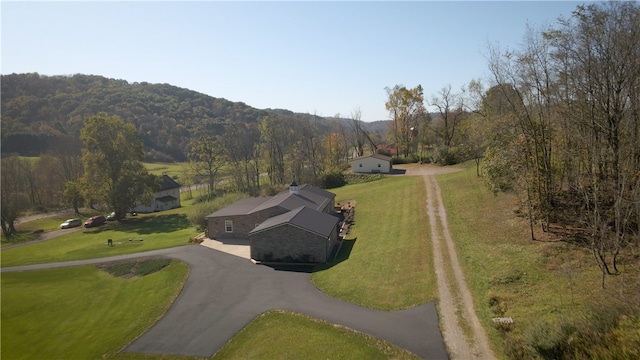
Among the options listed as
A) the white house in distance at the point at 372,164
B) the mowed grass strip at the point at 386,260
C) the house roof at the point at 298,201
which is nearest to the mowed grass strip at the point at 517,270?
the mowed grass strip at the point at 386,260

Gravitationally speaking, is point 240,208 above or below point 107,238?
above

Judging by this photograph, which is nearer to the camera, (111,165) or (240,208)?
(240,208)

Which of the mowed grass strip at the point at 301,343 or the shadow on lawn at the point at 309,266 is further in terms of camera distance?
the shadow on lawn at the point at 309,266

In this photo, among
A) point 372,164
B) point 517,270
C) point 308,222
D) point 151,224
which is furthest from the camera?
point 372,164

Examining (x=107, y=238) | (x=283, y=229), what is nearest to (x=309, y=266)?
(x=283, y=229)

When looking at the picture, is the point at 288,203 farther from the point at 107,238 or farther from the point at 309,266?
the point at 107,238

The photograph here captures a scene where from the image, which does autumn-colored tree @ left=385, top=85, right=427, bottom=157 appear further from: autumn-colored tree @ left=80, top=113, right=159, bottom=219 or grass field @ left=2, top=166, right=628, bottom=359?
autumn-colored tree @ left=80, top=113, right=159, bottom=219

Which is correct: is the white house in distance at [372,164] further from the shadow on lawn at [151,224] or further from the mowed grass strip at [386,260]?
the shadow on lawn at [151,224]

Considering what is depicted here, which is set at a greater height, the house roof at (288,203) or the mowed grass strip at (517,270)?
the house roof at (288,203)
